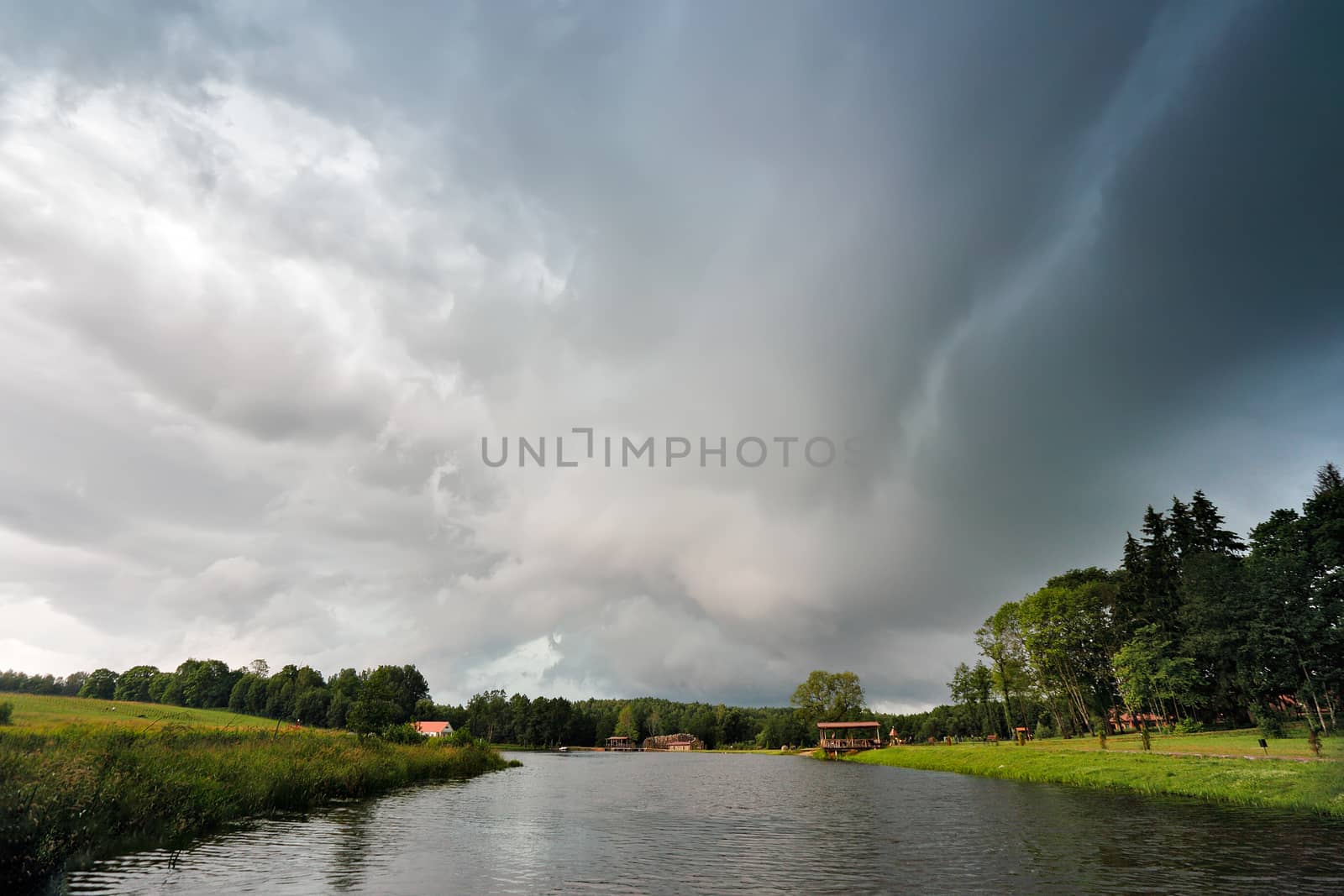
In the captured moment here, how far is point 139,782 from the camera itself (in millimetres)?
23000

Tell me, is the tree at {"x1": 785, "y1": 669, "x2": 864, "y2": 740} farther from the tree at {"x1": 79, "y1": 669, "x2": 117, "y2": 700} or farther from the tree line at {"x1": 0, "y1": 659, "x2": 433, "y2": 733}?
the tree at {"x1": 79, "y1": 669, "x2": 117, "y2": 700}

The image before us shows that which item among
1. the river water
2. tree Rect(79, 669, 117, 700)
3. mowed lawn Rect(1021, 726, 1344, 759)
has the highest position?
tree Rect(79, 669, 117, 700)

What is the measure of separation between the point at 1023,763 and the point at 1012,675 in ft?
118

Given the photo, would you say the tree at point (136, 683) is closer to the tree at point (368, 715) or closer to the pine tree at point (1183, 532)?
the tree at point (368, 715)

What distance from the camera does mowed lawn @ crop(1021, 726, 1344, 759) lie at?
4181 centimetres

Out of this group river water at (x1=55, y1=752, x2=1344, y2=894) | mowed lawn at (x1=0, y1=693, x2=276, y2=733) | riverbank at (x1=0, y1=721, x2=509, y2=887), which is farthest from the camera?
mowed lawn at (x1=0, y1=693, x2=276, y2=733)

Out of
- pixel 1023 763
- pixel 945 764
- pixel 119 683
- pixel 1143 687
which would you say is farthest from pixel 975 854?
pixel 119 683

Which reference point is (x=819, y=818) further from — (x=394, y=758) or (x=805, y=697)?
(x=805, y=697)

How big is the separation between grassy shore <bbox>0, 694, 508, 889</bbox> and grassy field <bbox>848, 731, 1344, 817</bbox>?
46.7 m

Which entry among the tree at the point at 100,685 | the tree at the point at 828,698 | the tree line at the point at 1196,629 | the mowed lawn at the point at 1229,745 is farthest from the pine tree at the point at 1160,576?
the tree at the point at 100,685

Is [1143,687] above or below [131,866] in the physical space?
above

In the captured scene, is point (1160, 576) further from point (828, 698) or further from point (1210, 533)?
point (828, 698)

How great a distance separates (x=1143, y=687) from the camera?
63125mm

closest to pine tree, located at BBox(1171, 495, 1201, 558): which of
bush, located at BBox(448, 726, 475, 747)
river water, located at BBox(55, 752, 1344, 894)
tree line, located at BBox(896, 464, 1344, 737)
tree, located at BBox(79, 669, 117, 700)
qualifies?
tree line, located at BBox(896, 464, 1344, 737)
